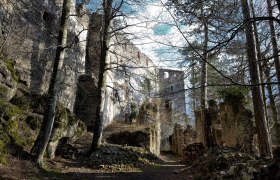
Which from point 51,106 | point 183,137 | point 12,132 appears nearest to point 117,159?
point 51,106

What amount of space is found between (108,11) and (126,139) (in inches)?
265

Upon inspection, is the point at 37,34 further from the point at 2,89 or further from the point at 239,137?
the point at 239,137

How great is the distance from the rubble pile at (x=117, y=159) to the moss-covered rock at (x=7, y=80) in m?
3.36

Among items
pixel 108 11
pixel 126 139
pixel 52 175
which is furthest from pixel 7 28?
pixel 126 139

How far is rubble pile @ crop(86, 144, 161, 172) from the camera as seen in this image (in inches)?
360

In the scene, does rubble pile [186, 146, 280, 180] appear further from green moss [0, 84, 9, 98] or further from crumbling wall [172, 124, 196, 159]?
crumbling wall [172, 124, 196, 159]

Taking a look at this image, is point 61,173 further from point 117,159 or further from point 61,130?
point 117,159

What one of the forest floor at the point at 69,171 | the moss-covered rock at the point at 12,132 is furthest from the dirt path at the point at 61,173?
the moss-covered rock at the point at 12,132

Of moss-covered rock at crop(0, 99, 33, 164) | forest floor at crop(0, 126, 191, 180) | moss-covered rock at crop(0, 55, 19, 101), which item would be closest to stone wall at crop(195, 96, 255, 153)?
forest floor at crop(0, 126, 191, 180)

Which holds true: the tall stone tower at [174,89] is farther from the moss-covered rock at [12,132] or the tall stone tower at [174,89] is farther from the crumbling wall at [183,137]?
the crumbling wall at [183,137]

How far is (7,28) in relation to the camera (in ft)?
34.7

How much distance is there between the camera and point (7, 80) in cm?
873

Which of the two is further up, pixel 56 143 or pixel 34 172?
pixel 56 143

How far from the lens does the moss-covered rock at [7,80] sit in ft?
27.9
